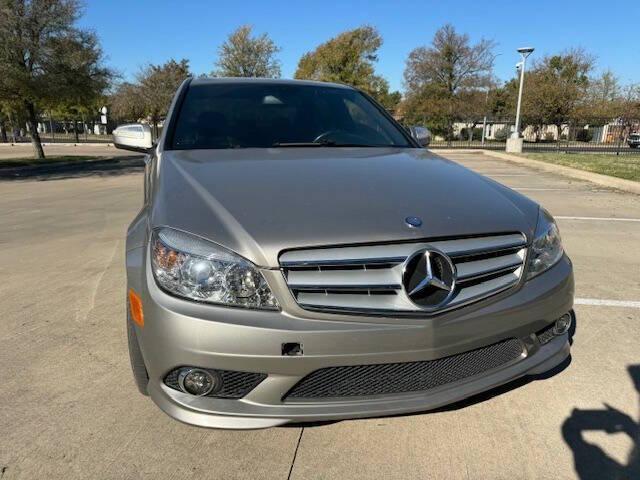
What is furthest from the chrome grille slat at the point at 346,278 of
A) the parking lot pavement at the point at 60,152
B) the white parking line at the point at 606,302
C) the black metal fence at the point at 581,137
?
the black metal fence at the point at 581,137

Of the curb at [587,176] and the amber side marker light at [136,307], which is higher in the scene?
the amber side marker light at [136,307]

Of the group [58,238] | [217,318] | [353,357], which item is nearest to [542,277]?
[353,357]

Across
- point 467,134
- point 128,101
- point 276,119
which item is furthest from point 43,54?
point 467,134

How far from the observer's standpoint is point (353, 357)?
1930 millimetres

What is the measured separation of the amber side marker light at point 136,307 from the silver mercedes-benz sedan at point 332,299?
0.01 metres

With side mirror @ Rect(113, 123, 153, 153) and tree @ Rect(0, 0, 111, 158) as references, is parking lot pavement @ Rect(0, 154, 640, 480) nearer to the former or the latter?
side mirror @ Rect(113, 123, 153, 153)

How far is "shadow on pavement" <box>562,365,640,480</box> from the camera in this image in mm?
2143

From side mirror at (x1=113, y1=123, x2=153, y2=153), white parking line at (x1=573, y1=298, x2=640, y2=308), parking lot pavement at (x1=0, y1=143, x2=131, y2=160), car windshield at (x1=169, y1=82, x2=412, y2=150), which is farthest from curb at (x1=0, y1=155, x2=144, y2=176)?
white parking line at (x1=573, y1=298, x2=640, y2=308)

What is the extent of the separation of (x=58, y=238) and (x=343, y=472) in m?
5.55

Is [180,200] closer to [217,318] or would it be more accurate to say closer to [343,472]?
[217,318]

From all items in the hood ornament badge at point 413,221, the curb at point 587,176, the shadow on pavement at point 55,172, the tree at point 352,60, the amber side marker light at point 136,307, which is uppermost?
the tree at point 352,60

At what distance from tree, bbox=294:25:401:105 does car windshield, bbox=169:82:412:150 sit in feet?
122

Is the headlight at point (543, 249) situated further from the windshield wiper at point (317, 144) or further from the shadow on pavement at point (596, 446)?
the windshield wiper at point (317, 144)

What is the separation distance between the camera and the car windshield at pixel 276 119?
11.0ft
